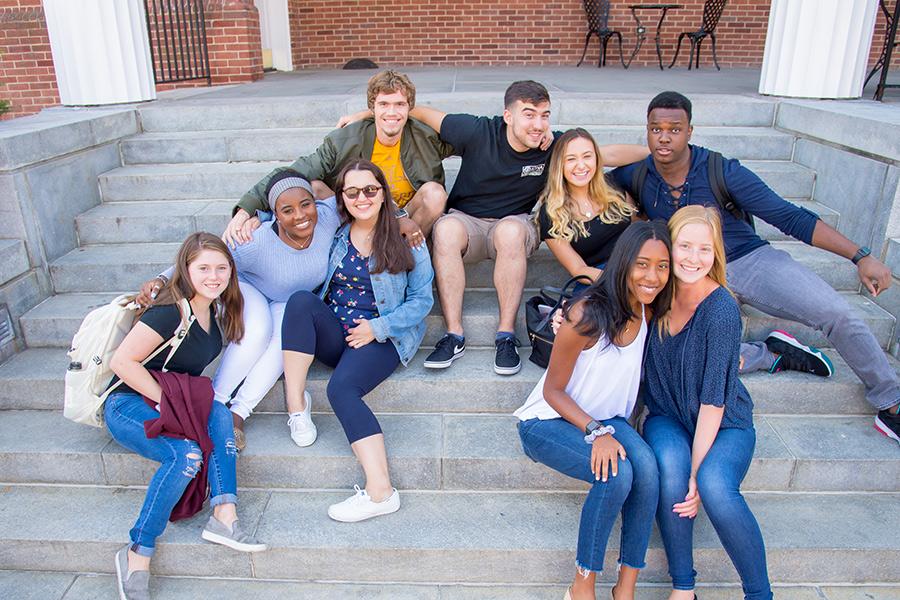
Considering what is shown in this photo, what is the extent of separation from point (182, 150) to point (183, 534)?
106 inches

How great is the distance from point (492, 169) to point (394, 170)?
48 centimetres

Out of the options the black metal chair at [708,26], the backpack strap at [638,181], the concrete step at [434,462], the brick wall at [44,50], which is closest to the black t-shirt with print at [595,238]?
the backpack strap at [638,181]

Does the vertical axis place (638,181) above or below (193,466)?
above

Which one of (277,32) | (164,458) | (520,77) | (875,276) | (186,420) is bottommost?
(164,458)

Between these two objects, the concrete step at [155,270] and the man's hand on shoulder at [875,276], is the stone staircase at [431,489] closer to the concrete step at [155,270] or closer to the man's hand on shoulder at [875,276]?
the concrete step at [155,270]

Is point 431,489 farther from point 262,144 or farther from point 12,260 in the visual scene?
point 262,144

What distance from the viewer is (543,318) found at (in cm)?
276

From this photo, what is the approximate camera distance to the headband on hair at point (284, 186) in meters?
2.67

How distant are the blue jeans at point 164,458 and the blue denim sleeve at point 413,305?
0.68m

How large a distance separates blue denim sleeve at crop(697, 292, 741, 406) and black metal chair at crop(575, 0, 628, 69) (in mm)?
6612

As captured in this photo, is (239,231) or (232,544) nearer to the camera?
(232,544)

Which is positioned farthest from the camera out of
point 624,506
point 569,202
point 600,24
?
point 600,24

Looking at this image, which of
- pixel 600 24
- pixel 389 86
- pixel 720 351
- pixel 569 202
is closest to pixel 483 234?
pixel 569 202

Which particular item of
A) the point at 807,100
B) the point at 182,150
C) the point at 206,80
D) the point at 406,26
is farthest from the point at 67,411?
the point at 406,26
